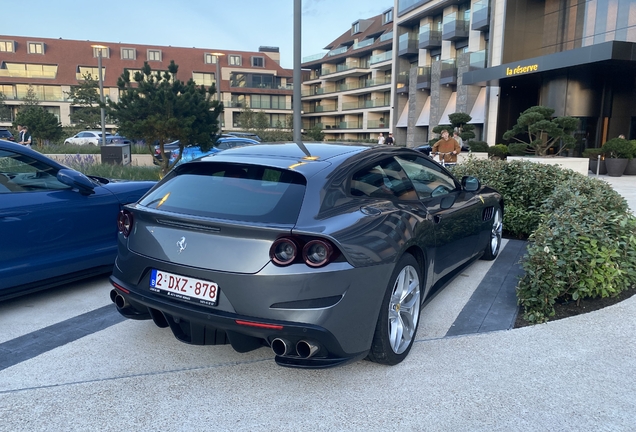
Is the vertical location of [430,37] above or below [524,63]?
above

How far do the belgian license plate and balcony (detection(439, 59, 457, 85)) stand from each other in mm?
39588

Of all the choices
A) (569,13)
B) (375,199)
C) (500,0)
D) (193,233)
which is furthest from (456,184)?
(500,0)

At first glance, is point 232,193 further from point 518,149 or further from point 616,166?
point 616,166

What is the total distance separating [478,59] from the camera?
32.9m

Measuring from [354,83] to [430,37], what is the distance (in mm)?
22624

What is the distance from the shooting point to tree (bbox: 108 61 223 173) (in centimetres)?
1194

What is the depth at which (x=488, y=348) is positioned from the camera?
356 centimetres

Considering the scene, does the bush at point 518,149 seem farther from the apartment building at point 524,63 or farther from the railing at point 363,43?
the railing at point 363,43

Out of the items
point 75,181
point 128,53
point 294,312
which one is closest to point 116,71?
point 128,53

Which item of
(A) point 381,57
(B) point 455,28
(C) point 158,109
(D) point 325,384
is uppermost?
(A) point 381,57

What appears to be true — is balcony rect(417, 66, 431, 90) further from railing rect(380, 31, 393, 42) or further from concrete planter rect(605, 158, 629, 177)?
concrete planter rect(605, 158, 629, 177)

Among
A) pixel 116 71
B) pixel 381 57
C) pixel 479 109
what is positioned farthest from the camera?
pixel 116 71

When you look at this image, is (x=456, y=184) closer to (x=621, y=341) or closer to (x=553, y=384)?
(x=621, y=341)

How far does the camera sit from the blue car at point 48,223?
165 inches
